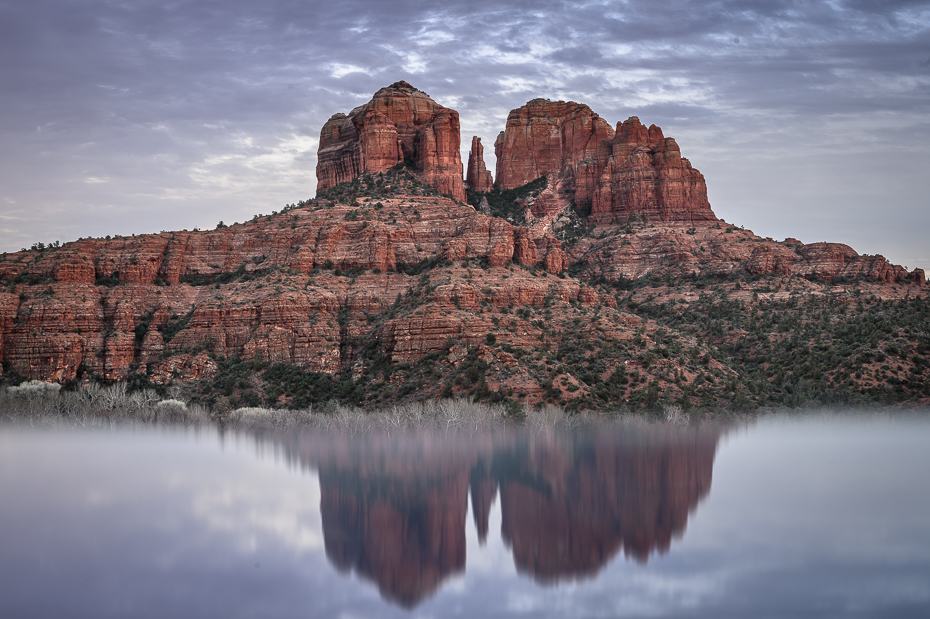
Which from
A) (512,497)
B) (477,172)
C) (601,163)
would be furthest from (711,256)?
(512,497)

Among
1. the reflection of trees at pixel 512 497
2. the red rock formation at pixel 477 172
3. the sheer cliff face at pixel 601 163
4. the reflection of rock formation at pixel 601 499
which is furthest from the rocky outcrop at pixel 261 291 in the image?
the red rock formation at pixel 477 172

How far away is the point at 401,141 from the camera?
110 m

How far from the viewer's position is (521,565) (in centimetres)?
4028

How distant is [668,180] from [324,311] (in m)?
58.5

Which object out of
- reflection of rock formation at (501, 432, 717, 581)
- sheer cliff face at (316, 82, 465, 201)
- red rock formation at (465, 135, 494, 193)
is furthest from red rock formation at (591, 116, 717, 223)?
reflection of rock formation at (501, 432, 717, 581)

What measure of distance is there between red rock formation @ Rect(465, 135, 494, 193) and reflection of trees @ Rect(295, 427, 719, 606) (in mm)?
74984

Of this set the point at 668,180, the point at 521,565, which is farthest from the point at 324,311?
the point at 668,180

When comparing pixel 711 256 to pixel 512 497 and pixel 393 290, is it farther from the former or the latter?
pixel 512 497

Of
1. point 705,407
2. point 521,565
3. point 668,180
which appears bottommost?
point 521,565

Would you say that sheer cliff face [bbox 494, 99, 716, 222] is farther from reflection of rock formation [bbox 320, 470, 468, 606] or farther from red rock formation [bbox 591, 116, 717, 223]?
reflection of rock formation [bbox 320, 470, 468, 606]

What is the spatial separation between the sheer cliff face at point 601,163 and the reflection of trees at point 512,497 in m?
61.0

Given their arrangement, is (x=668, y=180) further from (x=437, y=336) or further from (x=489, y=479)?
(x=489, y=479)

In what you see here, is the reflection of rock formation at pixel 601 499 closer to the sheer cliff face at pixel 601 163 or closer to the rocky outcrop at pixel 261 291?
the rocky outcrop at pixel 261 291

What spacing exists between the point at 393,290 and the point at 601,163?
53.9 meters
